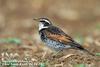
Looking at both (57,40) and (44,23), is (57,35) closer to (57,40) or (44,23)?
(57,40)

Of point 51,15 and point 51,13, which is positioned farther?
point 51,13

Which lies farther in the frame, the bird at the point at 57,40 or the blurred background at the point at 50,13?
the blurred background at the point at 50,13

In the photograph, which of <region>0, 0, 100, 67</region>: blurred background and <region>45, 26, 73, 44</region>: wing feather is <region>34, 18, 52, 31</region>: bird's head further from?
<region>0, 0, 100, 67</region>: blurred background

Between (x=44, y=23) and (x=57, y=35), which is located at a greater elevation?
(x=44, y=23)

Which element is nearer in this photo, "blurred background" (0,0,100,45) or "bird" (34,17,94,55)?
"bird" (34,17,94,55)

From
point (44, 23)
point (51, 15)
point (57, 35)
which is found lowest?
point (57, 35)

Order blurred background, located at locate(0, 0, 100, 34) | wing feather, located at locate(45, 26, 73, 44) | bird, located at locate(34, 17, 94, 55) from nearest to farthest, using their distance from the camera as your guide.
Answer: bird, located at locate(34, 17, 94, 55), wing feather, located at locate(45, 26, 73, 44), blurred background, located at locate(0, 0, 100, 34)

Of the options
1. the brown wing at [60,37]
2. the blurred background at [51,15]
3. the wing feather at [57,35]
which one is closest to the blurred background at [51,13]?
the blurred background at [51,15]

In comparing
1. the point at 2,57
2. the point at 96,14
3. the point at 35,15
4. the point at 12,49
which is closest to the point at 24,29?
the point at 35,15

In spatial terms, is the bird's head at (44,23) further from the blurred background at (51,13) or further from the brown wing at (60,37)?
the blurred background at (51,13)

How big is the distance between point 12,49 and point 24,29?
7115mm

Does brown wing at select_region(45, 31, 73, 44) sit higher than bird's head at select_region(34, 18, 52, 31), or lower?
lower

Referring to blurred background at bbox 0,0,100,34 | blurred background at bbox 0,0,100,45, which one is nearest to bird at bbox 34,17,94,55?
blurred background at bbox 0,0,100,45

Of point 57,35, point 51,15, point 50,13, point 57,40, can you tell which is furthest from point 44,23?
point 50,13
